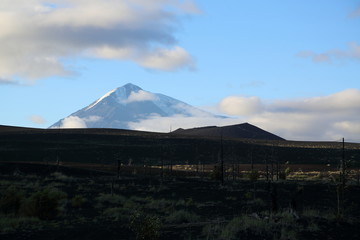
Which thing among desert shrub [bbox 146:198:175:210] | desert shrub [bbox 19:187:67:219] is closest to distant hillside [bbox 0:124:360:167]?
desert shrub [bbox 146:198:175:210]

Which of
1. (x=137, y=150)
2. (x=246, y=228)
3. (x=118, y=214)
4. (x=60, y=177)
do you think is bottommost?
(x=118, y=214)

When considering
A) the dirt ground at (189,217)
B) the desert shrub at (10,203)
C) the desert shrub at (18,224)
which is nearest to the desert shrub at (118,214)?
the dirt ground at (189,217)

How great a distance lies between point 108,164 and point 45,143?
2166 cm

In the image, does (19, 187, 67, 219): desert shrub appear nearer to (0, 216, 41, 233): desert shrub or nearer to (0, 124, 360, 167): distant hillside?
(0, 216, 41, 233): desert shrub

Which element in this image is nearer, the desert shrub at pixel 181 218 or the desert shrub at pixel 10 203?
the desert shrub at pixel 181 218

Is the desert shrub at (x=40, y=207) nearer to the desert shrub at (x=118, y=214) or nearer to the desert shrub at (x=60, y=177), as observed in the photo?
the desert shrub at (x=118, y=214)

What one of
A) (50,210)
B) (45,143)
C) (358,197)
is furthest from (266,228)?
(45,143)

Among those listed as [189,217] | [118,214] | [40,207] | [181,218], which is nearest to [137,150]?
[118,214]

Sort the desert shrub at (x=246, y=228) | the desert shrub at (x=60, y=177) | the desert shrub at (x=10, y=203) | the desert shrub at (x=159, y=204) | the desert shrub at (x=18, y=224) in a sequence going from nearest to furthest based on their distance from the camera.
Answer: the desert shrub at (x=246, y=228), the desert shrub at (x=18, y=224), the desert shrub at (x=10, y=203), the desert shrub at (x=159, y=204), the desert shrub at (x=60, y=177)

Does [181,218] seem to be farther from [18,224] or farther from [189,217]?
[18,224]

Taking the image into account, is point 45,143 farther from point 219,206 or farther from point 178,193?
Result: point 219,206

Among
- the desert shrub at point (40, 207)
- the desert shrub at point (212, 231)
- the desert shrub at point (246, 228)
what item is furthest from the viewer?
the desert shrub at point (40, 207)

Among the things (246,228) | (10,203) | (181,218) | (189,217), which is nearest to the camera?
(246,228)

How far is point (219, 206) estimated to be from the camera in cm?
3142
